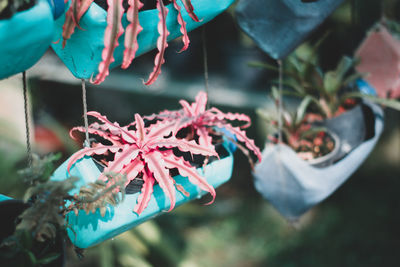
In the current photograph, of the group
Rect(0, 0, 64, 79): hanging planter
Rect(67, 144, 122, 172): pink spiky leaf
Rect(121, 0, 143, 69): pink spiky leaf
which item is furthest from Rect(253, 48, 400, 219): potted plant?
Rect(0, 0, 64, 79): hanging planter

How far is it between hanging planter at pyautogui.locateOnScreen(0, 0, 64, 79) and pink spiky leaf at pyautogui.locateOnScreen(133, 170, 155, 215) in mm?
439

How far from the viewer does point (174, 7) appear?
116cm

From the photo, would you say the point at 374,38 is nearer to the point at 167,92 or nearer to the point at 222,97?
the point at 222,97

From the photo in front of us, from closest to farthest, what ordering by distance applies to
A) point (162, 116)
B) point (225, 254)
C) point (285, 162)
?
point (162, 116)
point (285, 162)
point (225, 254)

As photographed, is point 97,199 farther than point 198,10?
No

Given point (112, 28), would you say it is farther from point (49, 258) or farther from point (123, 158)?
point (49, 258)

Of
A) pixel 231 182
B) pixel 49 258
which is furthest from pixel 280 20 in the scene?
pixel 231 182

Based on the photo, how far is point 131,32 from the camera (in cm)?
101

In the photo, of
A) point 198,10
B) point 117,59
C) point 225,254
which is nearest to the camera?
point 117,59

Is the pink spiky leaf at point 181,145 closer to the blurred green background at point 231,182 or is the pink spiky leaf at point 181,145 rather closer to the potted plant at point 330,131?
the potted plant at point 330,131

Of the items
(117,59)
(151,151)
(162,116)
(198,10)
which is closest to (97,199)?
(151,151)

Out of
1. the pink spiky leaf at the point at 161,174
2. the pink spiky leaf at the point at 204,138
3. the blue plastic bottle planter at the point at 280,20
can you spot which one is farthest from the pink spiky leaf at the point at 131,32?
the blue plastic bottle planter at the point at 280,20

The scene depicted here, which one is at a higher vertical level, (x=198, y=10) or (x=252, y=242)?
(x=198, y=10)

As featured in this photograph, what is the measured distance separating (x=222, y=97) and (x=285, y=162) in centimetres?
285
